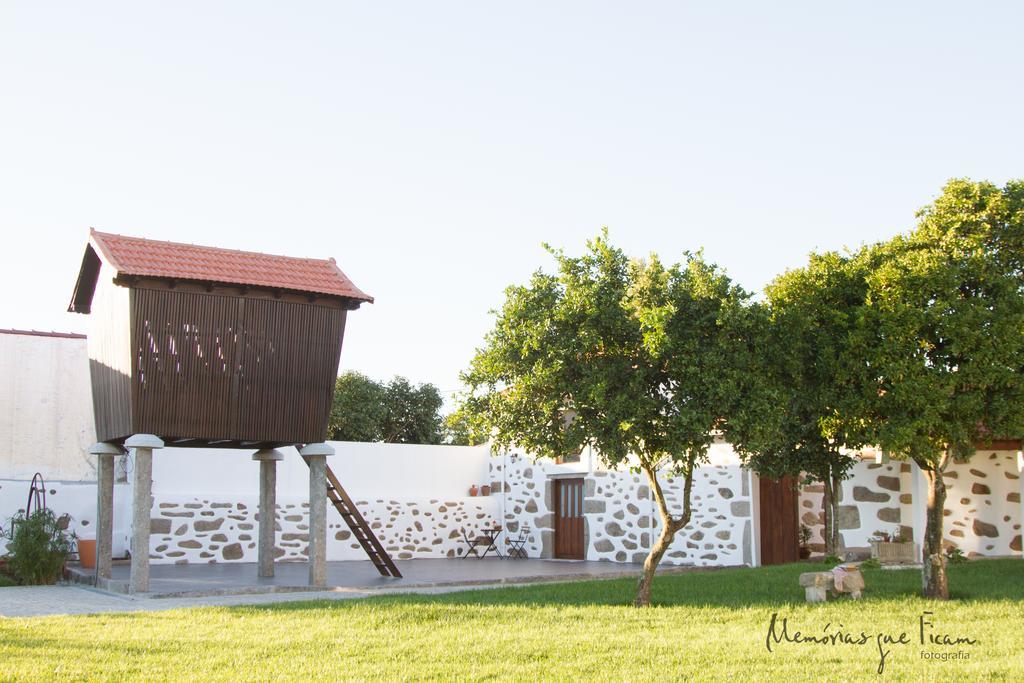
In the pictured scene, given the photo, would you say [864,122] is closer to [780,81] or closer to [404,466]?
[780,81]

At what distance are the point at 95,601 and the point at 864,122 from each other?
1117cm

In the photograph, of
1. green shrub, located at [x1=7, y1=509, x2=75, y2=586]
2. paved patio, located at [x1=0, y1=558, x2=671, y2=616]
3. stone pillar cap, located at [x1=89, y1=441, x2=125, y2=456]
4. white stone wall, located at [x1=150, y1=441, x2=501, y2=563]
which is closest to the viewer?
paved patio, located at [x1=0, y1=558, x2=671, y2=616]

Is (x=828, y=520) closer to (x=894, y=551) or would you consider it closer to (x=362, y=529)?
(x=894, y=551)

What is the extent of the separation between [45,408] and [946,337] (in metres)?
18.3

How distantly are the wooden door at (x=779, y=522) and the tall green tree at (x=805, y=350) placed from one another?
5810mm

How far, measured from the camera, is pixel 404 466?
22.1 metres

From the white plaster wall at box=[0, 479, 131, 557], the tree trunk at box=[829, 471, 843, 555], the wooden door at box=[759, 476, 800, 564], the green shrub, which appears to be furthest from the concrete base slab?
the tree trunk at box=[829, 471, 843, 555]

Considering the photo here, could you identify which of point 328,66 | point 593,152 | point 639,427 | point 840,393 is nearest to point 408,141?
point 328,66

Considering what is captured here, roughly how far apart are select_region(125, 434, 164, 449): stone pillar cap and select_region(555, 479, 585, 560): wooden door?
954 cm

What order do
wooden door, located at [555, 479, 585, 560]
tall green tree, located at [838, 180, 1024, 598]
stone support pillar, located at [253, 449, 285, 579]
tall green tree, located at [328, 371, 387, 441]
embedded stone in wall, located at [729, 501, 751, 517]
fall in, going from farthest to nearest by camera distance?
tall green tree, located at [328, 371, 387, 441]
wooden door, located at [555, 479, 585, 560]
embedded stone in wall, located at [729, 501, 751, 517]
stone support pillar, located at [253, 449, 285, 579]
tall green tree, located at [838, 180, 1024, 598]

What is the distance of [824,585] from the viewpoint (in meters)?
11.4

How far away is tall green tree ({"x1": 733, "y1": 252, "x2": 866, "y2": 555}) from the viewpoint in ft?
36.1

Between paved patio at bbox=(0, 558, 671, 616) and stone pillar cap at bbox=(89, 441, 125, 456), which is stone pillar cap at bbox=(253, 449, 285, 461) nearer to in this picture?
paved patio at bbox=(0, 558, 671, 616)

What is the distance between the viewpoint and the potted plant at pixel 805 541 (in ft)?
59.8
